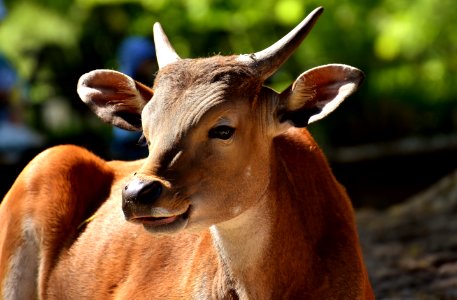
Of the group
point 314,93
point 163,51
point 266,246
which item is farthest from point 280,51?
point 266,246

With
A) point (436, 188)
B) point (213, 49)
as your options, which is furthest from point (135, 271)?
point (213, 49)

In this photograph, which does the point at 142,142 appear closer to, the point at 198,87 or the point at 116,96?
the point at 116,96

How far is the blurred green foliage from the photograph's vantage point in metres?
14.2

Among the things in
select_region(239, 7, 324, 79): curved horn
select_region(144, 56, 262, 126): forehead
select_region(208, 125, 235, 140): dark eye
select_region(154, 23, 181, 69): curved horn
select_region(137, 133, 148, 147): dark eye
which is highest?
select_region(239, 7, 324, 79): curved horn

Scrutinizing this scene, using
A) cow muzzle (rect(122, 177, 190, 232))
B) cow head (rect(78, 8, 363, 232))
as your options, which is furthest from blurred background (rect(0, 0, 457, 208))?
cow muzzle (rect(122, 177, 190, 232))

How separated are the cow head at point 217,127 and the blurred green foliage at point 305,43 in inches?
270

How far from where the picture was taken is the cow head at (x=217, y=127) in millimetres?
5152

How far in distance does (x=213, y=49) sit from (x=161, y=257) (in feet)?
36.1

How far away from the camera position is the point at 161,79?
5488mm

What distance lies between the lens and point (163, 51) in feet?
19.8

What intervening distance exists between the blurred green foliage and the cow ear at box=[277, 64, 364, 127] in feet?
22.3

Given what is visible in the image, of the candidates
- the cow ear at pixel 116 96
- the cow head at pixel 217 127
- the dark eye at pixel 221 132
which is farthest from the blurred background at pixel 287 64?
the dark eye at pixel 221 132

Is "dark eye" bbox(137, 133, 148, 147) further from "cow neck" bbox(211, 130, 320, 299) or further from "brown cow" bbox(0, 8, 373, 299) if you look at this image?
"cow neck" bbox(211, 130, 320, 299)

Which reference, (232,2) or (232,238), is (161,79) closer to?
(232,238)
